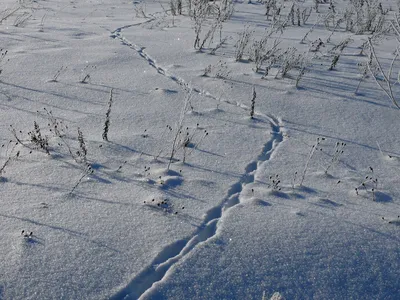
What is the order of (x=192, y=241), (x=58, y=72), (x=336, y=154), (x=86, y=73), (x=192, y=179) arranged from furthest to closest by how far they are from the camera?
(x=86, y=73) < (x=58, y=72) < (x=336, y=154) < (x=192, y=179) < (x=192, y=241)

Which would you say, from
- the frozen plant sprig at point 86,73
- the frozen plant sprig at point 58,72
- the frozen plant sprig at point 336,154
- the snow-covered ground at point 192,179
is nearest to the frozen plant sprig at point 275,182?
the snow-covered ground at point 192,179

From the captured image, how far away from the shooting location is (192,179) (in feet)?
9.21

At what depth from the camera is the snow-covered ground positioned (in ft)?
6.70

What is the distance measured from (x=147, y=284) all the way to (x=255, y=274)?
0.47m

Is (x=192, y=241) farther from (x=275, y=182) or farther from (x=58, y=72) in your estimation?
(x=58, y=72)

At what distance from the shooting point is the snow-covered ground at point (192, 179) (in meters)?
2.04

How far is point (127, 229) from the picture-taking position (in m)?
2.28

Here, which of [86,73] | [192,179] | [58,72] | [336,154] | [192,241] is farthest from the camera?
[86,73]

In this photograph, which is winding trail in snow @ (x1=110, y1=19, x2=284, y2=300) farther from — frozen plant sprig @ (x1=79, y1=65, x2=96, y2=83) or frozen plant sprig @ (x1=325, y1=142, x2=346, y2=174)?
frozen plant sprig @ (x1=79, y1=65, x2=96, y2=83)

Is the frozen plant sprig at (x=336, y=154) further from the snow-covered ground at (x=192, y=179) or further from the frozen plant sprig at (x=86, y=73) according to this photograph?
the frozen plant sprig at (x=86, y=73)

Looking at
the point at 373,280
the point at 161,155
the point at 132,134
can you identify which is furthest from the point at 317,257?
the point at 132,134

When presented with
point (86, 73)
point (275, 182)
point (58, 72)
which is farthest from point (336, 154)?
point (58, 72)

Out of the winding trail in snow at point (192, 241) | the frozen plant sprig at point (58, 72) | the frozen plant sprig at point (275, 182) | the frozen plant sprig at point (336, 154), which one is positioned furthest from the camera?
the frozen plant sprig at point (58, 72)

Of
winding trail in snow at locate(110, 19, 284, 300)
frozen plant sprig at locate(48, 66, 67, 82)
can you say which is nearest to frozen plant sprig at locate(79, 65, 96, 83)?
frozen plant sprig at locate(48, 66, 67, 82)
